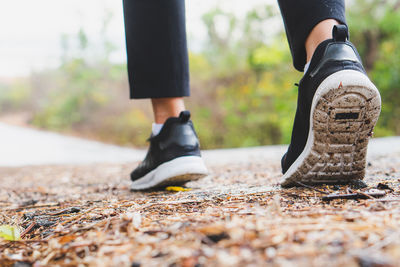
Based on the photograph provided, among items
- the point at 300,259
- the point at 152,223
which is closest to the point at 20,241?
the point at 152,223

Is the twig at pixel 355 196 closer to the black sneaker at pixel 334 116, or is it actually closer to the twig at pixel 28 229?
the black sneaker at pixel 334 116

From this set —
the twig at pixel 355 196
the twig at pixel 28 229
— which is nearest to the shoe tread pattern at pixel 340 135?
the twig at pixel 355 196

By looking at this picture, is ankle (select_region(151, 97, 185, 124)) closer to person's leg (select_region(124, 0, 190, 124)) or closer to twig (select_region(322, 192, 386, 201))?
person's leg (select_region(124, 0, 190, 124))

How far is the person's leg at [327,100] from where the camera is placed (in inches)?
37.7

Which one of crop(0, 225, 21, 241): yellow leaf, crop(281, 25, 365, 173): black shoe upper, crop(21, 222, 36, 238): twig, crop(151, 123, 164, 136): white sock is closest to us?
crop(0, 225, 21, 241): yellow leaf

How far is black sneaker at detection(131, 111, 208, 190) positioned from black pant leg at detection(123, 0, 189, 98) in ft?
0.44

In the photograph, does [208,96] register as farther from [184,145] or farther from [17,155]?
[184,145]

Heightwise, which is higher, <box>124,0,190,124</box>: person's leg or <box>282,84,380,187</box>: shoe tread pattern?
<box>124,0,190,124</box>: person's leg

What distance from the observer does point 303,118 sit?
3.54ft

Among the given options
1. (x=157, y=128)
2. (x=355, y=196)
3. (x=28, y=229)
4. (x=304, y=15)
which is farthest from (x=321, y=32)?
(x=28, y=229)

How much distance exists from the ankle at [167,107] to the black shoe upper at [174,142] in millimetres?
35

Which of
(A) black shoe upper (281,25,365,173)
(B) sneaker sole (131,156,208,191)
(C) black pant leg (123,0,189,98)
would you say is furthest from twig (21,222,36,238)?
(A) black shoe upper (281,25,365,173)

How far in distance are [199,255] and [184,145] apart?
0.85 metres

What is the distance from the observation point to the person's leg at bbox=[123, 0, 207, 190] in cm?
137
